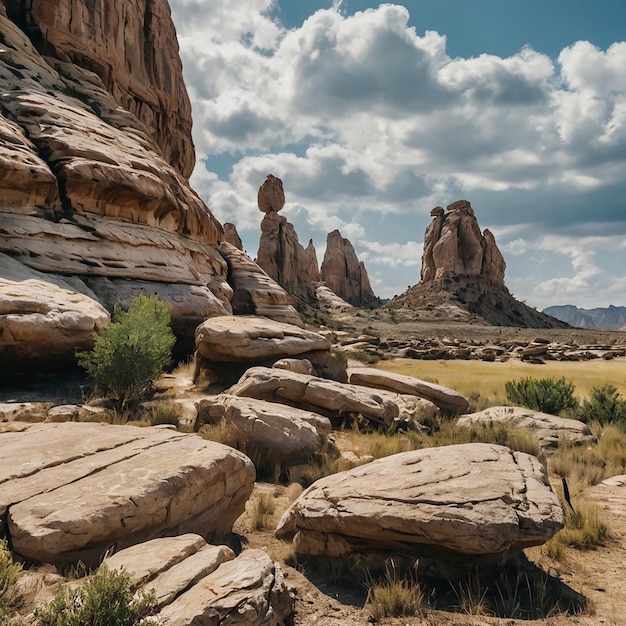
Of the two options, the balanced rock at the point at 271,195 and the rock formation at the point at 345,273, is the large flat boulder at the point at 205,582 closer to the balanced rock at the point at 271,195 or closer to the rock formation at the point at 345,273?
the balanced rock at the point at 271,195

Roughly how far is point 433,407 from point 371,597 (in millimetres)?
7832

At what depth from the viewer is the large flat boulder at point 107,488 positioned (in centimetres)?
383

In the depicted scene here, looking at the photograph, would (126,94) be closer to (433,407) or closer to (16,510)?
(433,407)

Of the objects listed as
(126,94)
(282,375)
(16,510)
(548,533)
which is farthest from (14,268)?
(126,94)

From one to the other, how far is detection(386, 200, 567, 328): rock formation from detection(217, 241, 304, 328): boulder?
206 feet

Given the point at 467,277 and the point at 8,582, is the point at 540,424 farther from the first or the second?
the point at 467,277

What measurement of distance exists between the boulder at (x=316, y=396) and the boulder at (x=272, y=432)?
169 centimetres

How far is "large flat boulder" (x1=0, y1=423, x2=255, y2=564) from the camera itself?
3.83 meters

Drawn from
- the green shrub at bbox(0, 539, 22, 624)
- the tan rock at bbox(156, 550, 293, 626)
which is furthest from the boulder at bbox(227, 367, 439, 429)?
the green shrub at bbox(0, 539, 22, 624)

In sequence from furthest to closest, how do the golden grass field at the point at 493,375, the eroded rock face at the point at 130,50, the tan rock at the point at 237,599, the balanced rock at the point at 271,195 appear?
the balanced rock at the point at 271,195, the eroded rock face at the point at 130,50, the golden grass field at the point at 493,375, the tan rock at the point at 237,599

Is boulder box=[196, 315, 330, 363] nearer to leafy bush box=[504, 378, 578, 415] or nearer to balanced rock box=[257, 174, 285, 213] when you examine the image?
leafy bush box=[504, 378, 578, 415]

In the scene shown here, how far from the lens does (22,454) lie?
4910 millimetres

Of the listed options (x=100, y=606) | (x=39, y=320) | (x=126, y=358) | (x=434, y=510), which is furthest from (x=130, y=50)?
(x=100, y=606)

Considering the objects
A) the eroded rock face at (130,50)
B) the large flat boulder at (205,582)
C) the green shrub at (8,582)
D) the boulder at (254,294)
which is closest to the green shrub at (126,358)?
the large flat boulder at (205,582)
